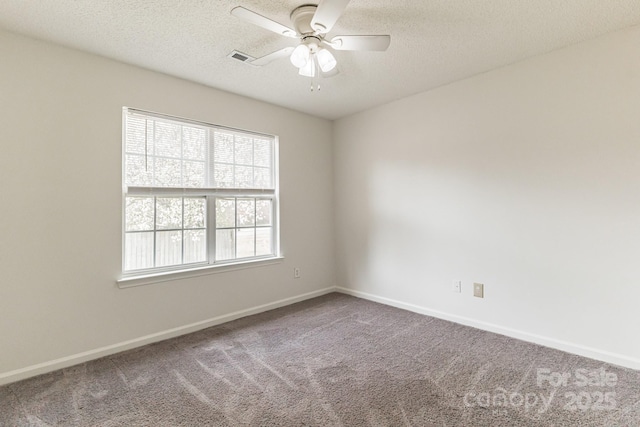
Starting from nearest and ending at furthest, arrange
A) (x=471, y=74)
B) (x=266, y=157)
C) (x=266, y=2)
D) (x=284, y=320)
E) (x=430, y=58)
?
(x=266, y=2)
(x=430, y=58)
(x=471, y=74)
(x=284, y=320)
(x=266, y=157)

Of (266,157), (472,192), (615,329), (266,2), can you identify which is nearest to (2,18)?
(266,2)

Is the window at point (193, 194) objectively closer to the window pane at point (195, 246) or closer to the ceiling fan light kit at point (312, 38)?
the window pane at point (195, 246)

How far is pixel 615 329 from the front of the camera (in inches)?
89.6

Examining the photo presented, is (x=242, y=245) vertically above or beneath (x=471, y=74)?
beneath

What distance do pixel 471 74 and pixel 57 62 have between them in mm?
3558

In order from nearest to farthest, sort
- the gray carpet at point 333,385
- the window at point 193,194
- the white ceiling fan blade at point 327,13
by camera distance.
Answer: the white ceiling fan blade at point 327,13
the gray carpet at point 333,385
the window at point 193,194

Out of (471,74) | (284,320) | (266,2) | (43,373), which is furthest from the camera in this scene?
(284,320)

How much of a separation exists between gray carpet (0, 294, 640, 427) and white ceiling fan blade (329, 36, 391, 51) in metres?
2.25

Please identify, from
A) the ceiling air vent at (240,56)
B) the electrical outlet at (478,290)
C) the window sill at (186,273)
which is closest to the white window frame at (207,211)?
the window sill at (186,273)

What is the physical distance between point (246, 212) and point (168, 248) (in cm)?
92

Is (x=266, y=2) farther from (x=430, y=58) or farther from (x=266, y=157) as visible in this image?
(x=266, y=157)

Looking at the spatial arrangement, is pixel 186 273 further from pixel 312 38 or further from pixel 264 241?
pixel 312 38

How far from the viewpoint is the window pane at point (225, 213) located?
128 inches

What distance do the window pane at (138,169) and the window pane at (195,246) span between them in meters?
0.62
